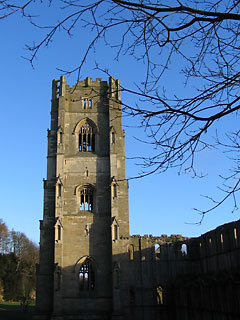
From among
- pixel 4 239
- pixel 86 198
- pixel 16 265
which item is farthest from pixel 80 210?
pixel 4 239

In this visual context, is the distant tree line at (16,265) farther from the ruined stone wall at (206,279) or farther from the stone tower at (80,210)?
the ruined stone wall at (206,279)

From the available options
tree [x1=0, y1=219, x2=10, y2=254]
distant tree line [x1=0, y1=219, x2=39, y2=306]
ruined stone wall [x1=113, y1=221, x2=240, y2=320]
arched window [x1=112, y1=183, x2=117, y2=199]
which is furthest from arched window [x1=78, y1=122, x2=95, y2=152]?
tree [x1=0, y1=219, x2=10, y2=254]

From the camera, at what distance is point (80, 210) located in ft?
102

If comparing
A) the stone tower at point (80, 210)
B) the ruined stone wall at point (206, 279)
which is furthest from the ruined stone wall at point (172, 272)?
the stone tower at point (80, 210)

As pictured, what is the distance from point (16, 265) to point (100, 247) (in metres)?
30.9

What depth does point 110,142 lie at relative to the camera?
32.4m

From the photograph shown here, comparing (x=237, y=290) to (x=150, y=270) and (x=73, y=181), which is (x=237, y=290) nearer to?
(x=150, y=270)

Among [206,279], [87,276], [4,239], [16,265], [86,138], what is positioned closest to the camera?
[206,279]

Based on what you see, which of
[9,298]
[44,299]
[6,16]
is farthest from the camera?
[9,298]

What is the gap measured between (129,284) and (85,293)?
318cm

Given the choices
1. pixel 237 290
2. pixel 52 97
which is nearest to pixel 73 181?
pixel 52 97

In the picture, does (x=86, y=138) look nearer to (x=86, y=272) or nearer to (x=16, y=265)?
(x=86, y=272)

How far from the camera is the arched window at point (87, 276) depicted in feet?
96.2

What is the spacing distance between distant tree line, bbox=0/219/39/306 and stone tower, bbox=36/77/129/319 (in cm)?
2012
